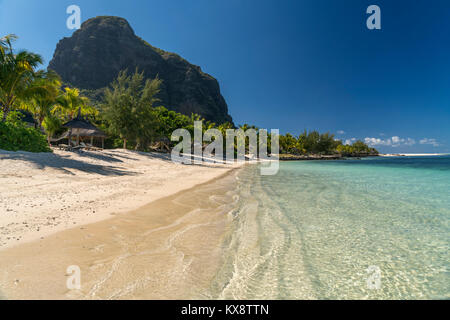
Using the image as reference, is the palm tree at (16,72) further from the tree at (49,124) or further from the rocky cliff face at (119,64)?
the rocky cliff face at (119,64)

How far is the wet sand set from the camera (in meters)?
2.40

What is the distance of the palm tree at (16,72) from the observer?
Answer: 1677 cm

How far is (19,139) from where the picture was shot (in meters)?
13.2

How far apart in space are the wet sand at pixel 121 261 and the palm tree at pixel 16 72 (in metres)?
19.7

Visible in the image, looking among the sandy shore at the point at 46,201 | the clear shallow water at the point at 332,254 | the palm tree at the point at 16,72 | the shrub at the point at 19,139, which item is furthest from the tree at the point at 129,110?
the clear shallow water at the point at 332,254

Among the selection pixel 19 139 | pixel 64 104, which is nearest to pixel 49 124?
pixel 64 104

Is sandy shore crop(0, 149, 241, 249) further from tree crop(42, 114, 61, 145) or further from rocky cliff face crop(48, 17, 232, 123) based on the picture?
rocky cliff face crop(48, 17, 232, 123)

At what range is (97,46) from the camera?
4624 inches

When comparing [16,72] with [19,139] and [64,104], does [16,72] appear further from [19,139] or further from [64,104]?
[64,104]

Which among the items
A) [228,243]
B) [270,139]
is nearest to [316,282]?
[228,243]

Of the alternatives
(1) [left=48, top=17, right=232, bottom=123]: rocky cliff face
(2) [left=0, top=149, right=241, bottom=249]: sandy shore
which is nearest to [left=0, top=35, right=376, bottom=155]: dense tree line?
(2) [left=0, top=149, right=241, bottom=249]: sandy shore

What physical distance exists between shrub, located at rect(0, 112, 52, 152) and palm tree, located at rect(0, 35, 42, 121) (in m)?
4.85

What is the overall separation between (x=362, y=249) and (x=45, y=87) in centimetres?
2586

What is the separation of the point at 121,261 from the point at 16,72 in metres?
23.0
